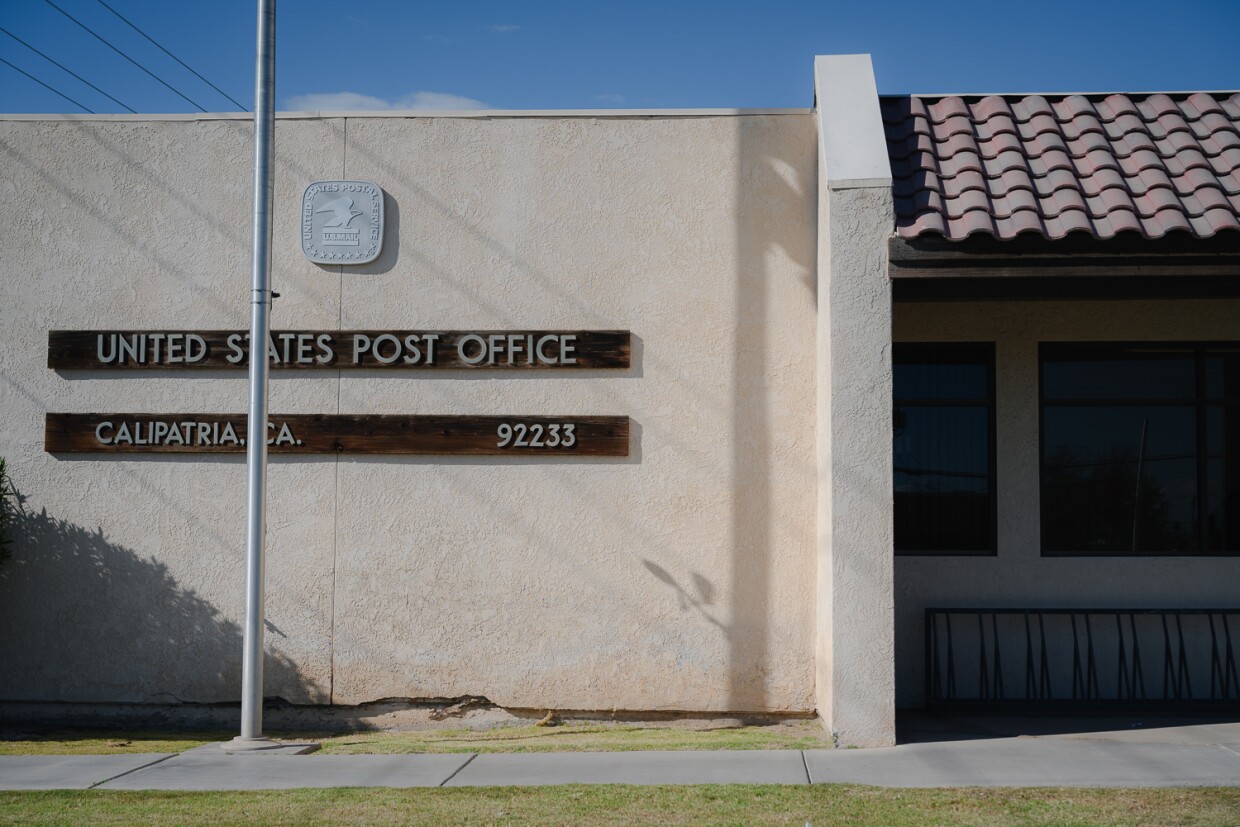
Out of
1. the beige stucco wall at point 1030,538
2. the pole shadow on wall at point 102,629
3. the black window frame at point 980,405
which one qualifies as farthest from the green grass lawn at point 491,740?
the black window frame at point 980,405

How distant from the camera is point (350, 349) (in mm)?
9477

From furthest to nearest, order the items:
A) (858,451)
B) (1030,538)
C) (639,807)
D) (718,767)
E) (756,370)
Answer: (1030,538)
(756,370)
(858,451)
(718,767)
(639,807)

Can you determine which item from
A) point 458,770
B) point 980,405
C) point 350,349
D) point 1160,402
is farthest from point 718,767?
point 1160,402

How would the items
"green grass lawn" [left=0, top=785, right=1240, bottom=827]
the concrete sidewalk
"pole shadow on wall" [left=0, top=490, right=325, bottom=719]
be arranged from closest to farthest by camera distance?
"green grass lawn" [left=0, top=785, right=1240, bottom=827] < the concrete sidewalk < "pole shadow on wall" [left=0, top=490, right=325, bottom=719]

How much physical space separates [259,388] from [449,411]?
5.08 ft

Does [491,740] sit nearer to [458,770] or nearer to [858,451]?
[458,770]

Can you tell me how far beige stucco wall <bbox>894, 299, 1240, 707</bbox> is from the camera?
31.9ft

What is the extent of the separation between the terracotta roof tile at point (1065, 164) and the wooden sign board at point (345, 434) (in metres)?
2.91

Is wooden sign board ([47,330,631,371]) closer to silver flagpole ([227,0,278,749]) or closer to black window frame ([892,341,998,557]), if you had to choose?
silver flagpole ([227,0,278,749])

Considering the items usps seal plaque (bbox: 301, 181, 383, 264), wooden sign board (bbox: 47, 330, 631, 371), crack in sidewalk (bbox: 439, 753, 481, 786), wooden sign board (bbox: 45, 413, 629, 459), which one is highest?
usps seal plaque (bbox: 301, 181, 383, 264)

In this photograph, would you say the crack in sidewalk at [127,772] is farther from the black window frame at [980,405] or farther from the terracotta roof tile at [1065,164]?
the terracotta roof tile at [1065,164]

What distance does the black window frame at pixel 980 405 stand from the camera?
9828 mm

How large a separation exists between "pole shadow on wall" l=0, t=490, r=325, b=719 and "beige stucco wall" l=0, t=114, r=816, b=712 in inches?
0.7

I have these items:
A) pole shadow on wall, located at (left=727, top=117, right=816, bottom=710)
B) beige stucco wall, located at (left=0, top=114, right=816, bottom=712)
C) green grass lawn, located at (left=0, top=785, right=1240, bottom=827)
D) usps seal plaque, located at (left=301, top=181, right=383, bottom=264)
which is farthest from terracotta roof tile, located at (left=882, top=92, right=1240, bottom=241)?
usps seal plaque, located at (left=301, top=181, right=383, bottom=264)
